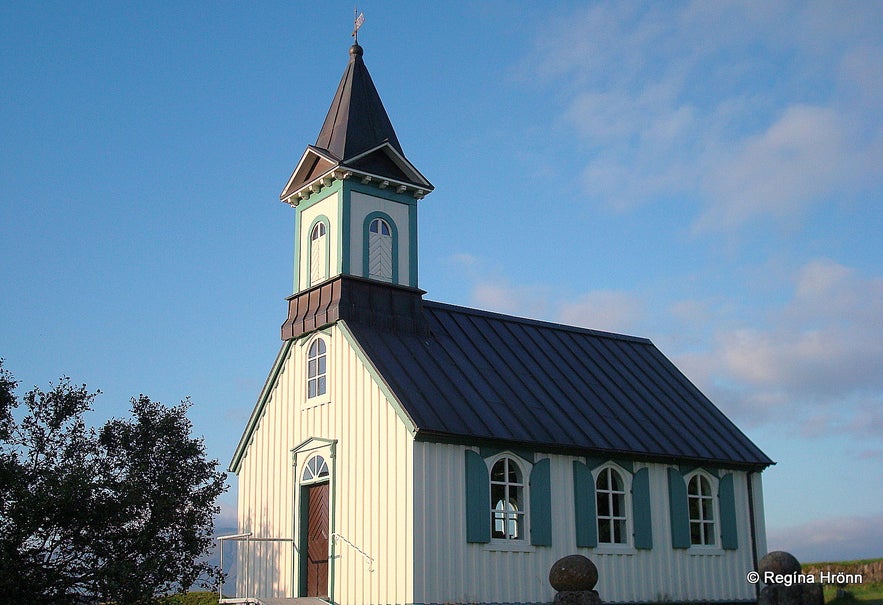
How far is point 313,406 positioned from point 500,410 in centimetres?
395

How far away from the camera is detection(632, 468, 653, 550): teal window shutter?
22141 mm

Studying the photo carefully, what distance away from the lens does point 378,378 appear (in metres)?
19.9

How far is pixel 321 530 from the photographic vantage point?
68.6 ft

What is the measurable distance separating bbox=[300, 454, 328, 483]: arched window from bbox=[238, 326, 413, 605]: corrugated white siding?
19 cm

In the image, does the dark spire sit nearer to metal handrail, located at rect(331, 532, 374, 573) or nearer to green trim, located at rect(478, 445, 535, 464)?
green trim, located at rect(478, 445, 535, 464)

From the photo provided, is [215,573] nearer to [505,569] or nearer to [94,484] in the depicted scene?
[94,484]

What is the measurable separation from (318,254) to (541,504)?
7256 millimetres

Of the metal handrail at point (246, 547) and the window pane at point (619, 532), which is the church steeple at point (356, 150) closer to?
the metal handrail at point (246, 547)

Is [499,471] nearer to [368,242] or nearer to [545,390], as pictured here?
[545,390]

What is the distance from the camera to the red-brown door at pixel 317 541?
2064cm

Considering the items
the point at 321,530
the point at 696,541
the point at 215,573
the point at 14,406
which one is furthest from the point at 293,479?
the point at 696,541

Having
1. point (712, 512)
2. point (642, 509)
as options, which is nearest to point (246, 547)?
point (642, 509)

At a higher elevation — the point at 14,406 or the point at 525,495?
the point at 14,406

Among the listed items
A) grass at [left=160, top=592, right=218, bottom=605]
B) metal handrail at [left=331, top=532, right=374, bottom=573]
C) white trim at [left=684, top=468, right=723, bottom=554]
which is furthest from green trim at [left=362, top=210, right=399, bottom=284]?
grass at [left=160, top=592, right=218, bottom=605]
